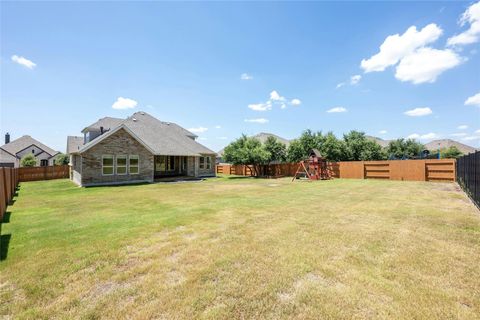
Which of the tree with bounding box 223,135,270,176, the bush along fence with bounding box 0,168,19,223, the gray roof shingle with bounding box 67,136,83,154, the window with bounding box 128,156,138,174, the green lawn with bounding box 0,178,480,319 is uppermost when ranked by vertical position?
the gray roof shingle with bounding box 67,136,83,154

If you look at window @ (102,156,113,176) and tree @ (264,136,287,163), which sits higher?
tree @ (264,136,287,163)

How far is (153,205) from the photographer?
9273 millimetres

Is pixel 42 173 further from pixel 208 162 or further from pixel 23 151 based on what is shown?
pixel 23 151

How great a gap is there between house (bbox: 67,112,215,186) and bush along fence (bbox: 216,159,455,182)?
861cm

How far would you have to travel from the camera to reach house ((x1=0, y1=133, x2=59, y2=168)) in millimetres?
39406

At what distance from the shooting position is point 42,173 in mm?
22719

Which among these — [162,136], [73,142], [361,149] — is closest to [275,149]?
[361,149]

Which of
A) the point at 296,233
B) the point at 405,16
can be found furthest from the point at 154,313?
the point at 405,16

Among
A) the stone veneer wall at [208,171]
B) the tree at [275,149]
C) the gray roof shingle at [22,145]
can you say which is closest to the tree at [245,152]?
the stone veneer wall at [208,171]

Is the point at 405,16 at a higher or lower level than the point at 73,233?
higher

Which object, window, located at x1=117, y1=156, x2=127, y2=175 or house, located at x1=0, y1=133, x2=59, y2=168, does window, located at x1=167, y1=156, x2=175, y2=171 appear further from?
house, located at x1=0, y1=133, x2=59, y2=168

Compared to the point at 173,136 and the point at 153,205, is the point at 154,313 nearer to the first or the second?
the point at 153,205

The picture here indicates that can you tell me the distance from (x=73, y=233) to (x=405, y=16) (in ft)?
56.8

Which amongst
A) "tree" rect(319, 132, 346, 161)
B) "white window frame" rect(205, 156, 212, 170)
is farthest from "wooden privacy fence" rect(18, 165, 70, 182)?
"tree" rect(319, 132, 346, 161)
